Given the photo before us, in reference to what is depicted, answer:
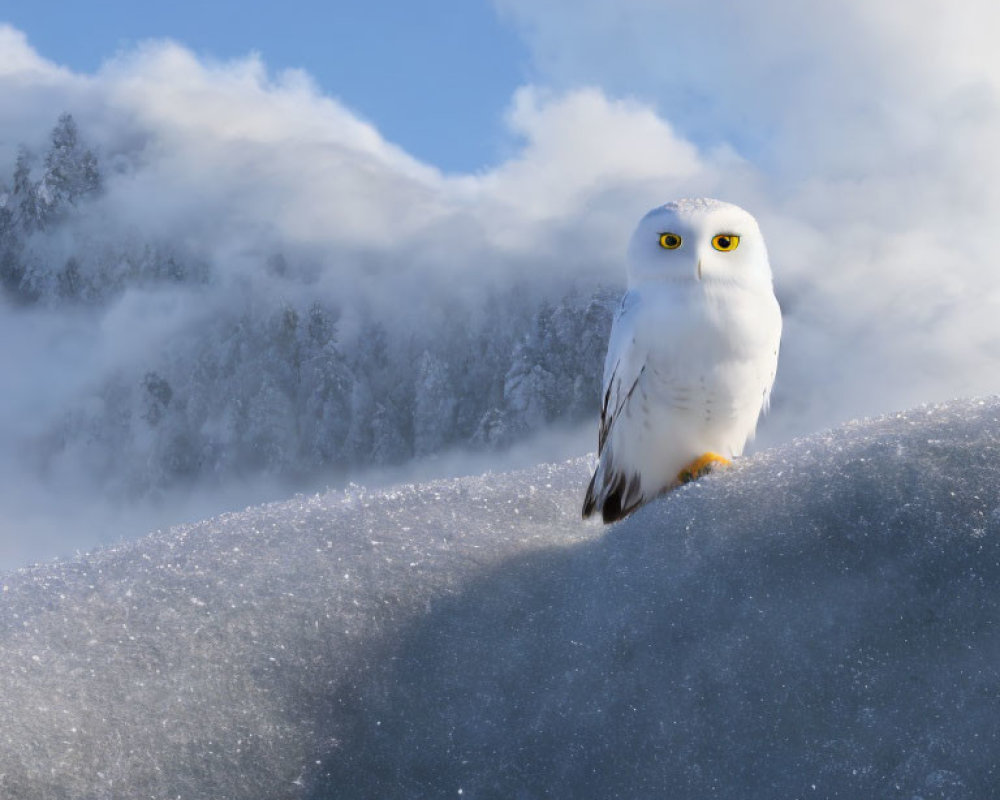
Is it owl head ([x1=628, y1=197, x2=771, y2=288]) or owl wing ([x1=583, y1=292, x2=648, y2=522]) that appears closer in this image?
owl head ([x1=628, y1=197, x2=771, y2=288])

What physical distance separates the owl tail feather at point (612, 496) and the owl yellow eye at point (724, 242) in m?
0.80

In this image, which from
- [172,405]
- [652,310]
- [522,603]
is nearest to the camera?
[522,603]

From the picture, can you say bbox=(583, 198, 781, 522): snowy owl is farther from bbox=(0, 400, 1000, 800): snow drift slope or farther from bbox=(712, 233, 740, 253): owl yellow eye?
bbox=(0, 400, 1000, 800): snow drift slope

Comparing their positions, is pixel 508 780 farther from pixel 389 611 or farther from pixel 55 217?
pixel 55 217

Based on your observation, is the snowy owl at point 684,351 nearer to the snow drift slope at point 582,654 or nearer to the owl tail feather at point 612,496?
the owl tail feather at point 612,496

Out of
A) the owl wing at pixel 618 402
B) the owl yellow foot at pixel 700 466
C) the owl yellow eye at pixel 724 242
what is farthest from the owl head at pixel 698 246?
the owl yellow foot at pixel 700 466

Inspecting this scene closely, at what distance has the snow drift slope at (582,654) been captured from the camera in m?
1.90

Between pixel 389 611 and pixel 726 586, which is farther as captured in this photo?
pixel 389 611

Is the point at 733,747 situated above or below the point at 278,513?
below

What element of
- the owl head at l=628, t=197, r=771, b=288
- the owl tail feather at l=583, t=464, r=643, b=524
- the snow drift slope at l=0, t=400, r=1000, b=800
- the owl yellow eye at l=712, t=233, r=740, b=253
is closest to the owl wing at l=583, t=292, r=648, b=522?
the owl tail feather at l=583, t=464, r=643, b=524

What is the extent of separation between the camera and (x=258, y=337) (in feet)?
472

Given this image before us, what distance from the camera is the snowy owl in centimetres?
282

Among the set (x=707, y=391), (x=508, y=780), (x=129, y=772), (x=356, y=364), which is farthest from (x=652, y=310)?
(x=356, y=364)

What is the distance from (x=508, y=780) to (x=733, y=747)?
0.48 metres
